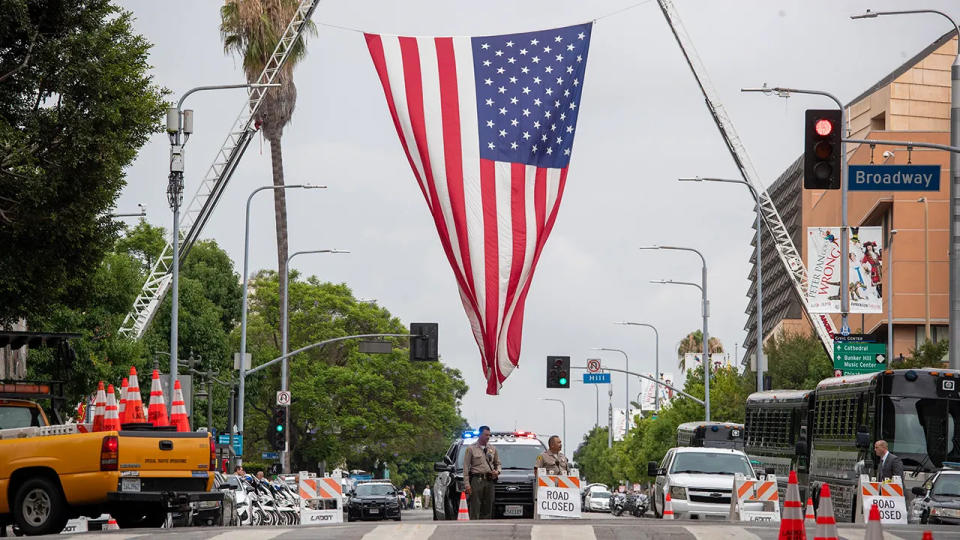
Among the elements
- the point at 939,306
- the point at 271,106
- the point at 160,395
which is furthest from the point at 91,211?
the point at 939,306

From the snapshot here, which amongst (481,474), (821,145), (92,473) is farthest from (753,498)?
(92,473)

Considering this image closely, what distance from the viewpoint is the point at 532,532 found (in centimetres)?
1678

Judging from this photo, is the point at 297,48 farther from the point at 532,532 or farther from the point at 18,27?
the point at 532,532

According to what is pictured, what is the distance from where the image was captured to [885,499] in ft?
76.6

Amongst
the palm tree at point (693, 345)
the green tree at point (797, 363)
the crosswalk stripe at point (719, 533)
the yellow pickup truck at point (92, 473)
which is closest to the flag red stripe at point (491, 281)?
the yellow pickup truck at point (92, 473)

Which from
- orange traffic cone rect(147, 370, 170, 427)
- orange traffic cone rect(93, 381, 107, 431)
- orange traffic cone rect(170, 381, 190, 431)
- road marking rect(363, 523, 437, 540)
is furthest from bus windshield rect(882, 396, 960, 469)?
orange traffic cone rect(93, 381, 107, 431)

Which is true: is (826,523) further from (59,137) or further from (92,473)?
(59,137)

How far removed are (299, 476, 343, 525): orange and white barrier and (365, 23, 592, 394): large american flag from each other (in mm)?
5220

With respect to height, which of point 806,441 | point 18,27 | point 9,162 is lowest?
point 806,441

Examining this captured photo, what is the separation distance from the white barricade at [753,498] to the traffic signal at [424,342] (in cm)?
2376

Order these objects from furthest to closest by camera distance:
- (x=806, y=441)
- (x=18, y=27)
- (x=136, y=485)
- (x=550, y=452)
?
(x=806, y=441) < (x=18, y=27) < (x=550, y=452) < (x=136, y=485)

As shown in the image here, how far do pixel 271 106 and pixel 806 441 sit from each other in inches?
985

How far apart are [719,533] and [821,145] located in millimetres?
9510

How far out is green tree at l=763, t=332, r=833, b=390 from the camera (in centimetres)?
6969
